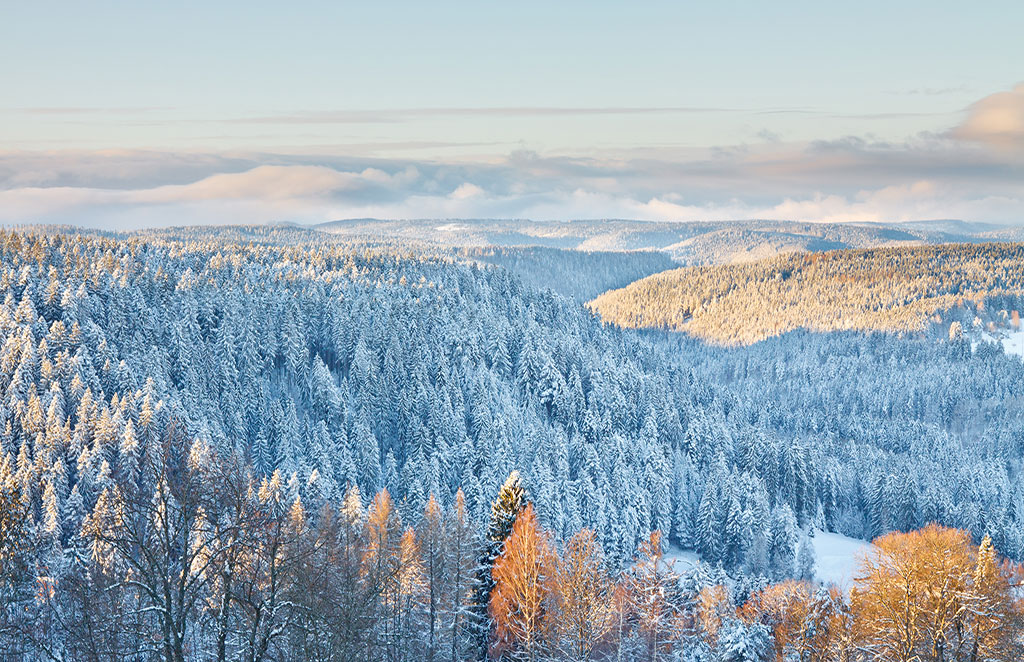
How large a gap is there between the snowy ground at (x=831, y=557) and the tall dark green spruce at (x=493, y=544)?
161 ft

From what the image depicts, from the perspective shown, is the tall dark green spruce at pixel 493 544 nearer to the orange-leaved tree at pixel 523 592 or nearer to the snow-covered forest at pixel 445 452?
the snow-covered forest at pixel 445 452

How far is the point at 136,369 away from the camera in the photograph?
291 feet

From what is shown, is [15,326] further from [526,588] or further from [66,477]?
[526,588]

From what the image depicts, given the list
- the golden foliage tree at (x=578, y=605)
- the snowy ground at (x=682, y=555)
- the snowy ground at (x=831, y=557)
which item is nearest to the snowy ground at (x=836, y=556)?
the snowy ground at (x=831, y=557)

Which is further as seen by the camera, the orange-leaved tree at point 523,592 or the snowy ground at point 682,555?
the snowy ground at point 682,555

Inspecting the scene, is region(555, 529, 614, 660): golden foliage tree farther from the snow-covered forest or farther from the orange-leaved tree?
the orange-leaved tree

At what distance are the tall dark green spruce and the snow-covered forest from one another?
0.53ft

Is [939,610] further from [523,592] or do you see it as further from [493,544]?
[493,544]

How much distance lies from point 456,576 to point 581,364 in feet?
274

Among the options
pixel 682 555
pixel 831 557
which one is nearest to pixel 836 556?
pixel 831 557

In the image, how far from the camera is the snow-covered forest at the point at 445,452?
4019cm

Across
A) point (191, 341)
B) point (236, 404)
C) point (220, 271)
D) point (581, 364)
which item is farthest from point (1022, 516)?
point (220, 271)

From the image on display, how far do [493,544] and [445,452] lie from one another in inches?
2357

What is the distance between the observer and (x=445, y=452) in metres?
92.7
